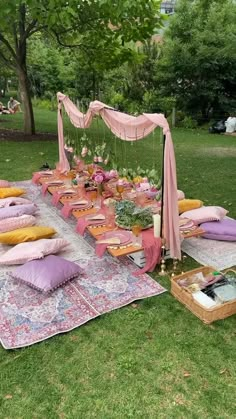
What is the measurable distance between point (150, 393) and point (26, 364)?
1.14 meters

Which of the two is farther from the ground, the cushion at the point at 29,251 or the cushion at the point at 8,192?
the cushion at the point at 8,192

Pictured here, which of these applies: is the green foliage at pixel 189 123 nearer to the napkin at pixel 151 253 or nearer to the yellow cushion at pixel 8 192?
the yellow cushion at pixel 8 192

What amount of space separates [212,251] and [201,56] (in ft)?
42.1

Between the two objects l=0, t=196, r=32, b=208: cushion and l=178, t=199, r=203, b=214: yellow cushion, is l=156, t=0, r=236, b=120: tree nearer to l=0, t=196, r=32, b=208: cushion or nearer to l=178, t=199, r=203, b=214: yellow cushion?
l=178, t=199, r=203, b=214: yellow cushion

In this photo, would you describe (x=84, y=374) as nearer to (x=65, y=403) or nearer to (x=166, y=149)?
(x=65, y=403)

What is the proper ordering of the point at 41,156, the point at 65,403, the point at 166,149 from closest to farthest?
the point at 65,403, the point at 166,149, the point at 41,156

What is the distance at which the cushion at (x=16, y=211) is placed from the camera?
5799 millimetres

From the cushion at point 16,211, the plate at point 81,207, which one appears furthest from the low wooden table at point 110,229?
the cushion at point 16,211

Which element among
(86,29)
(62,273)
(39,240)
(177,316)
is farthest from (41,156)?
(177,316)

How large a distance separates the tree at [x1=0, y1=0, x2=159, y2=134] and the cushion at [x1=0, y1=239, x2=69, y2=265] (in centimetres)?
541

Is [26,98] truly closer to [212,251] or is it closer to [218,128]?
[218,128]

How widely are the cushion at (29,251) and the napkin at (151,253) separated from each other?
1148 mm

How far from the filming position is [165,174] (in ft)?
14.4

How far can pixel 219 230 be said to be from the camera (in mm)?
5430
